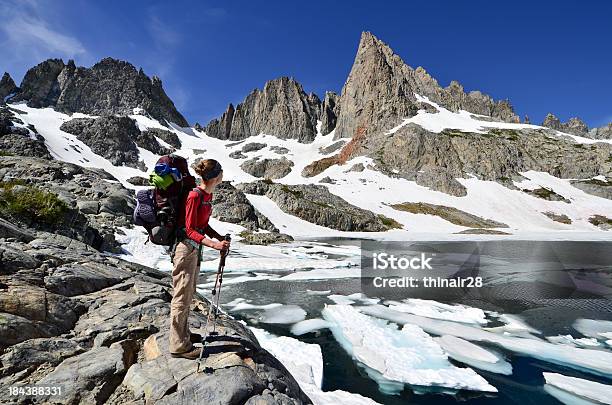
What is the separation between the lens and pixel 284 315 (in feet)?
47.3

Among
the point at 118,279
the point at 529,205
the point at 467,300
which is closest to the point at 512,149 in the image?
the point at 529,205

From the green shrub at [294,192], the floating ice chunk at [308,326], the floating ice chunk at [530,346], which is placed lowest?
the floating ice chunk at [308,326]

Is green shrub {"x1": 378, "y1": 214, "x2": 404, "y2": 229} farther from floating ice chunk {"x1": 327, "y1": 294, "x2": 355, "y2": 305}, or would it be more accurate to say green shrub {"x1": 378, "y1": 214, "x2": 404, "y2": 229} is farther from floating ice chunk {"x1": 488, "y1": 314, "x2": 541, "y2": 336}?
floating ice chunk {"x1": 488, "y1": 314, "x2": 541, "y2": 336}

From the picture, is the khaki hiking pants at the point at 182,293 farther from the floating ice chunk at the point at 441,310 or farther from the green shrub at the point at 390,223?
the green shrub at the point at 390,223

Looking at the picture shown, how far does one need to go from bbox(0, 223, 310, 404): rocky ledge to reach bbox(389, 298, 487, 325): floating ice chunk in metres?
10.5

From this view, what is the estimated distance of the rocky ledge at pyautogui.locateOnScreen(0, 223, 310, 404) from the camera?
4.65 m

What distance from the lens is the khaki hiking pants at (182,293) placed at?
5258mm

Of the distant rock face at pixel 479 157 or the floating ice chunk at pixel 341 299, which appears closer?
the floating ice chunk at pixel 341 299

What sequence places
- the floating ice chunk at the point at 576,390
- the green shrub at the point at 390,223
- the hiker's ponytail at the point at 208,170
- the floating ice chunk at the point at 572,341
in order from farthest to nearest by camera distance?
the green shrub at the point at 390,223 < the floating ice chunk at the point at 572,341 < the floating ice chunk at the point at 576,390 < the hiker's ponytail at the point at 208,170

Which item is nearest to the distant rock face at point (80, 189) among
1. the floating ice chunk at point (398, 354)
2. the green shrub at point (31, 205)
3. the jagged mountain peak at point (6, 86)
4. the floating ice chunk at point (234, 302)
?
the green shrub at point (31, 205)

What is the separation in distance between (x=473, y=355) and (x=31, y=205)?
801 inches

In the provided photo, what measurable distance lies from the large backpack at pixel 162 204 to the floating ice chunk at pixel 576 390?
9942mm

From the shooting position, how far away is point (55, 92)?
550 feet

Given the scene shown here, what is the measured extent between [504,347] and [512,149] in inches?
6064
